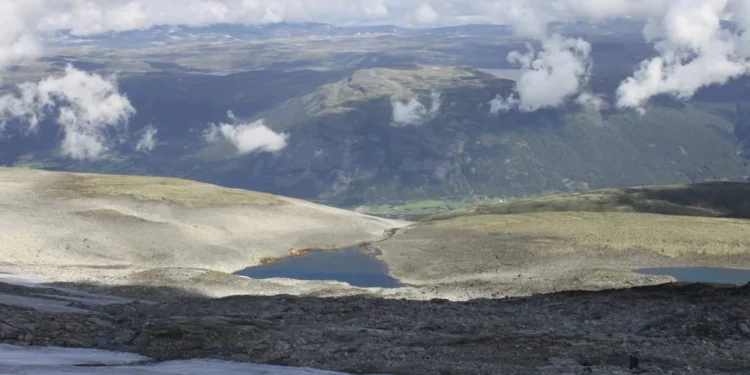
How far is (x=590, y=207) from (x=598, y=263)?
10392 centimetres

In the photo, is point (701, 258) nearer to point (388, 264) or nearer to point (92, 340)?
point (388, 264)

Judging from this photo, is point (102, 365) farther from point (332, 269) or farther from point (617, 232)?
point (617, 232)

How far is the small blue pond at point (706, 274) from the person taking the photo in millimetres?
79781

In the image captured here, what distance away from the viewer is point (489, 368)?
24656 millimetres

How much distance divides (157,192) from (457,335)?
93.2 m

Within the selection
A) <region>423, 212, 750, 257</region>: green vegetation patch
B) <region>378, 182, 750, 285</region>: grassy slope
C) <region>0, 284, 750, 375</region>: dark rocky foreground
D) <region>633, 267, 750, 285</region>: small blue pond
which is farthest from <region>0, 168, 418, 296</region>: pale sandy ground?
<region>633, 267, 750, 285</region>: small blue pond

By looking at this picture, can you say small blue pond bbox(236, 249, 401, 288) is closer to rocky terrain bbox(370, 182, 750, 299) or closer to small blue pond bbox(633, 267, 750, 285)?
rocky terrain bbox(370, 182, 750, 299)

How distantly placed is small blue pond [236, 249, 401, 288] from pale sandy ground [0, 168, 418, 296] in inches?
116

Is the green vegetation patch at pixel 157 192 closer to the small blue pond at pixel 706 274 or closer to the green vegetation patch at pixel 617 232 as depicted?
the green vegetation patch at pixel 617 232

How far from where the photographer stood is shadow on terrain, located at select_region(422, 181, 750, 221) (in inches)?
6550

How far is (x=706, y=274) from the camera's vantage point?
82500 mm

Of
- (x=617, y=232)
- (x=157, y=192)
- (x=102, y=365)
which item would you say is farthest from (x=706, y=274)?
(x=157, y=192)

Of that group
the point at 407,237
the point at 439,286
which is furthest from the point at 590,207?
the point at 439,286

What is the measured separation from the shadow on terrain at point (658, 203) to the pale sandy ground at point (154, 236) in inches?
2200
